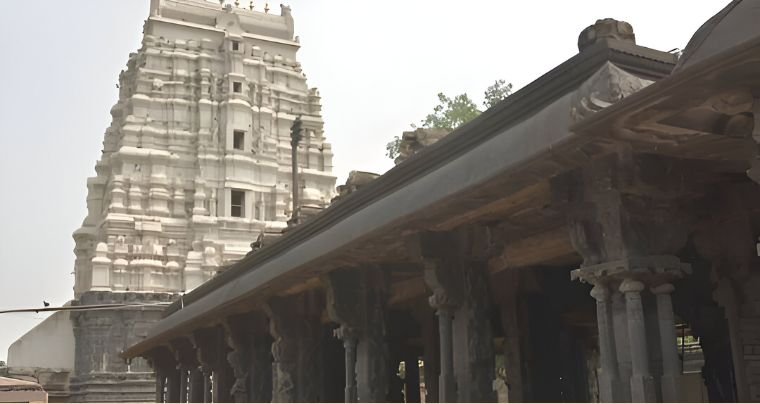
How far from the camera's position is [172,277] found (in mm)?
42750

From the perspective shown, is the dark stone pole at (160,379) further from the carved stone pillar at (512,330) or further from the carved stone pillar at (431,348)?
the carved stone pillar at (512,330)

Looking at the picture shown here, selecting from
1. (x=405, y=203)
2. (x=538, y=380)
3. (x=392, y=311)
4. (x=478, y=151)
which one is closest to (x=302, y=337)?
(x=392, y=311)

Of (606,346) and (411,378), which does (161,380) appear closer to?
(411,378)

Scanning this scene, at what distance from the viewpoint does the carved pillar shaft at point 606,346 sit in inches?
284

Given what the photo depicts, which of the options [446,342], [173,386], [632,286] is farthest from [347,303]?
[173,386]

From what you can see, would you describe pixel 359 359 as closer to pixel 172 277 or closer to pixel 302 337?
pixel 302 337

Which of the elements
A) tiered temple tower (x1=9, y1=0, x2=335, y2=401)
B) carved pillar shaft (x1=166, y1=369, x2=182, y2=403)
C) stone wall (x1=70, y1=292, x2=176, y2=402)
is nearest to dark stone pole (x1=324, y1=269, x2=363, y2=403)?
carved pillar shaft (x1=166, y1=369, x2=182, y2=403)

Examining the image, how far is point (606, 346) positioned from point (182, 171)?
3950 centimetres

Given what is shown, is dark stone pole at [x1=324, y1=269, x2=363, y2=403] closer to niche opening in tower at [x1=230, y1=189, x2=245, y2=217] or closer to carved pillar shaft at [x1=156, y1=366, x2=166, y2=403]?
carved pillar shaft at [x1=156, y1=366, x2=166, y2=403]

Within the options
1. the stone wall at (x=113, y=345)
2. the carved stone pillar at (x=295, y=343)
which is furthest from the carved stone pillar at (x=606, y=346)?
the stone wall at (x=113, y=345)

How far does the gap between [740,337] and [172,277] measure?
36.7 metres

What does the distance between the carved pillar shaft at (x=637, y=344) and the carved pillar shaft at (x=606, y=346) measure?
8.5 inches

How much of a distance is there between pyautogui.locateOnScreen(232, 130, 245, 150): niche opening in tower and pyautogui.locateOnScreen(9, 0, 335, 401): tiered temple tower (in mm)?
104

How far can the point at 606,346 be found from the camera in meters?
7.29
